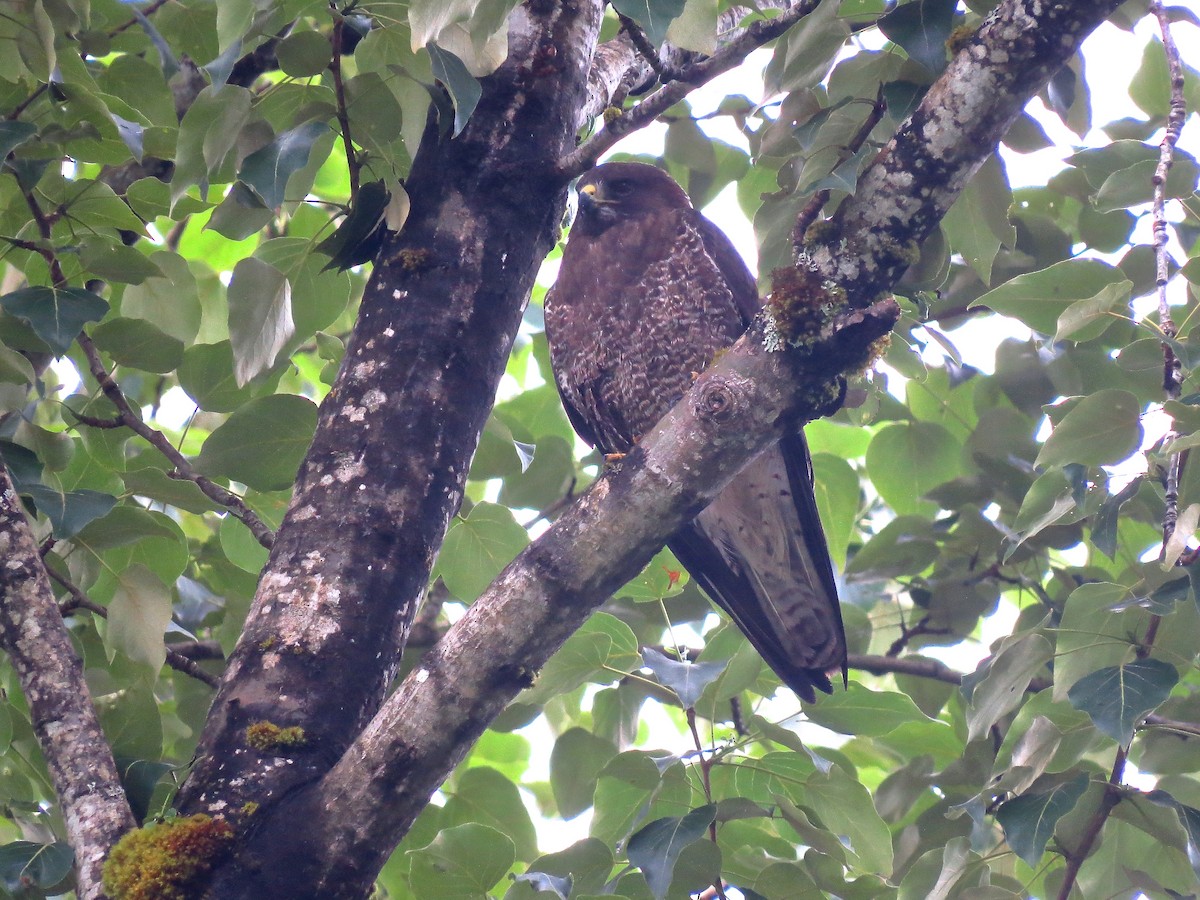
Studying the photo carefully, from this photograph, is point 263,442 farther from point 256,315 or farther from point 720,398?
point 720,398

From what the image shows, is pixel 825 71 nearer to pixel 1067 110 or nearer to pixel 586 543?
pixel 1067 110

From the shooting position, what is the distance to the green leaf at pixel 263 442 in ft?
7.62

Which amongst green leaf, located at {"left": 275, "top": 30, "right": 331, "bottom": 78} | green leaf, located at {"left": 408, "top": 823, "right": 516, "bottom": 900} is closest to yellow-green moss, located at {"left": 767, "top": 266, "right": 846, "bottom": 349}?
green leaf, located at {"left": 275, "top": 30, "right": 331, "bottom": 78}

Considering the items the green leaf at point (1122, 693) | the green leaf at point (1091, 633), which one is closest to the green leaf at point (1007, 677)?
the green leaf at point (1091, 633)

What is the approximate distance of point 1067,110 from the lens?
2.38 metres

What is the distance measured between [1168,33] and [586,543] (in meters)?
1.66

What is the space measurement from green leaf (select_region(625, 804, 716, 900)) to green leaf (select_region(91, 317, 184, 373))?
142 cm

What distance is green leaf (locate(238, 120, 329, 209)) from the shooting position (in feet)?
6.42

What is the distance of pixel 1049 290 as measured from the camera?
2150 mm

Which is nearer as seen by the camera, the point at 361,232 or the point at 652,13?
the point at 652,13

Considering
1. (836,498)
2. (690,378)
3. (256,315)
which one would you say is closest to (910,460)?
(836,498)

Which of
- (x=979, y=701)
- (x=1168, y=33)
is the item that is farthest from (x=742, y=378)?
(x=1168, y=33)

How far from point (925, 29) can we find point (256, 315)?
1424mm

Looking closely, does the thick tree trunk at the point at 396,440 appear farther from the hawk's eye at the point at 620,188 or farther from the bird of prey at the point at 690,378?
the hawk's eye at the point at 620,188
